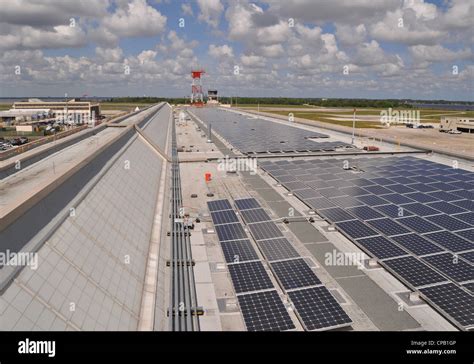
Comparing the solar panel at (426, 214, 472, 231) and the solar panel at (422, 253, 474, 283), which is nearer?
the solar panel at (422, 253, 474, 283)

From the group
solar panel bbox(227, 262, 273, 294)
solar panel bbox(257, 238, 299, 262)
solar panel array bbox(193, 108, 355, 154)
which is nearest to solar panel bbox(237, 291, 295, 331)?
solar panel bbox(227, 262, 273, 294)

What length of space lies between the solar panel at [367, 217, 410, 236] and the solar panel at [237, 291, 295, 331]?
12.2 meters

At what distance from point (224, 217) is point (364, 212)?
1282cm

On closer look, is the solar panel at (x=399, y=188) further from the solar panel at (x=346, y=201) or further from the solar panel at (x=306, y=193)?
the solar panel at (x=306, y=193)

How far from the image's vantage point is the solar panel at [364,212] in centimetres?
2977

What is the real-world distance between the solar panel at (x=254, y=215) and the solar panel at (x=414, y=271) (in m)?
11.2

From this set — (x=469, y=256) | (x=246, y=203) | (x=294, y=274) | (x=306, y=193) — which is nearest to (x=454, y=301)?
(x=469, y=256)

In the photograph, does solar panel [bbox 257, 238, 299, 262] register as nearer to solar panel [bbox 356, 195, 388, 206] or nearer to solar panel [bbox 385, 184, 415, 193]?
solar panel [bbox 356, 195, 388, 206]

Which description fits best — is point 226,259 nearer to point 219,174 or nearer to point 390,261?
point 390,261

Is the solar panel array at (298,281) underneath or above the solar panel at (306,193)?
underneath

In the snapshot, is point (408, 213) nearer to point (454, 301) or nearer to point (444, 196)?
point (444, 196)

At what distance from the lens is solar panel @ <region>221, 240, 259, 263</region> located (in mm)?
23594

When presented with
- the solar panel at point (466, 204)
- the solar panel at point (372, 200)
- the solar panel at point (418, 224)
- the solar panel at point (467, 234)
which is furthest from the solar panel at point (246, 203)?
the solar panel at point (466, 204)

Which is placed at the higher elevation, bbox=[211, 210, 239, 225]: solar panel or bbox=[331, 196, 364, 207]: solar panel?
bbox=[331, 196, 364, 207]: solar panel
